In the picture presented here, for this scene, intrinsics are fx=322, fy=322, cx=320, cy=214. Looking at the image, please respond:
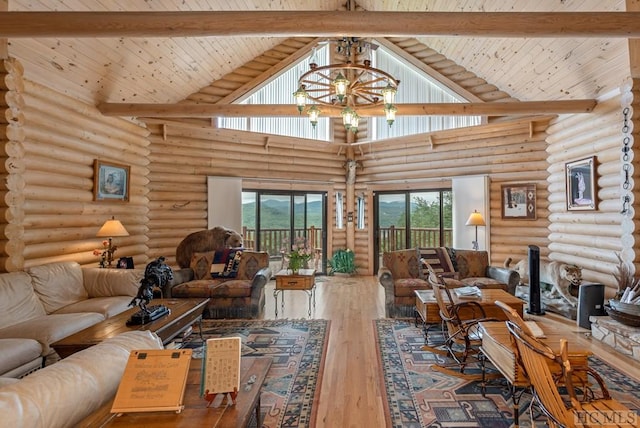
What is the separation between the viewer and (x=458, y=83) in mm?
7008

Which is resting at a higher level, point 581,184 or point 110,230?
point 581,184

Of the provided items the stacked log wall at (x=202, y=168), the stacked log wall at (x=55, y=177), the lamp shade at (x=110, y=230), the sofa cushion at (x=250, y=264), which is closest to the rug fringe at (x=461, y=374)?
the sofa cushion at (x=250, y=264)

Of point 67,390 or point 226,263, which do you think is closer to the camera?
point 67,390

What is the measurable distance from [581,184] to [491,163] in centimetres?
198

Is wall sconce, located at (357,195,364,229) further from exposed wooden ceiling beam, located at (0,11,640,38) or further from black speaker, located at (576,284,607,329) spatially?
exposed wooden ceiling beam, located at (0,11,640,38)

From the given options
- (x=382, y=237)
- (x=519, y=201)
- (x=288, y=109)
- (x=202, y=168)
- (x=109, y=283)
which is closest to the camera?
(x=109, y=283)

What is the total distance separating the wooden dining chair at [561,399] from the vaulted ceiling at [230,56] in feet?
9.09

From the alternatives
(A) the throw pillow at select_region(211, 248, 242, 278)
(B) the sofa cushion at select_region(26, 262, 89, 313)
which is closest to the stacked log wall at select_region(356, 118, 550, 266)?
(A) the throw pillow at select_region(211, 248, 242, 278)

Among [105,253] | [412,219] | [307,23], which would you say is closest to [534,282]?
[412,219]

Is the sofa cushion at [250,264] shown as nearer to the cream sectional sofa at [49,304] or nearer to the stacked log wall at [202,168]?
the cream sectional sofa at [49,304]

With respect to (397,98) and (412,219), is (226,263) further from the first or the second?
(397,98)

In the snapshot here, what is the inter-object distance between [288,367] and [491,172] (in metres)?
5.91

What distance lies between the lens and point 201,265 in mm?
5469

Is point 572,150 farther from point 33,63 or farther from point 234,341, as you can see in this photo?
point 33,63
